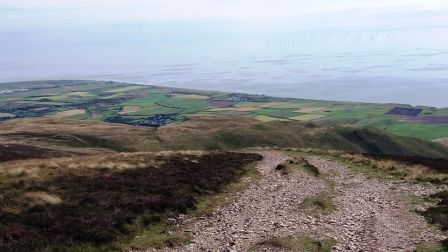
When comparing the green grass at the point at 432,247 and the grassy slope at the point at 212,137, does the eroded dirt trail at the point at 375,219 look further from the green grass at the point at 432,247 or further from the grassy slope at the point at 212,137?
the grassy slope at the point at 212,137

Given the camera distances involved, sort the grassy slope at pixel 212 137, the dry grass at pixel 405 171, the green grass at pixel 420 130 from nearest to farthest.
Result: the dry grass at pixel 405 171 → the grassy slope at pixel 212 137 → the green grass at pixel 420 130

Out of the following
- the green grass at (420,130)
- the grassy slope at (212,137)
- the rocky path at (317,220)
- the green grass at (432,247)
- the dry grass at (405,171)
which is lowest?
the green grass at (420,130)

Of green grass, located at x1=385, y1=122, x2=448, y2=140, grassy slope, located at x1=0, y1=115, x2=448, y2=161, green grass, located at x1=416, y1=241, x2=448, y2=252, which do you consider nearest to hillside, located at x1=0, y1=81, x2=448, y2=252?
green grass, located at x1=416, y1=241, x2=448, y2=252

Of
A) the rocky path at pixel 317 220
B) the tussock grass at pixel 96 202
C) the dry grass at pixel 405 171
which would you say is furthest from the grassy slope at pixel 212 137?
the rocky path at pixel 317 220

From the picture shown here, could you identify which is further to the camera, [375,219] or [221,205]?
[221,205]

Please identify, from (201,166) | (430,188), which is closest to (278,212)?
(430,188)

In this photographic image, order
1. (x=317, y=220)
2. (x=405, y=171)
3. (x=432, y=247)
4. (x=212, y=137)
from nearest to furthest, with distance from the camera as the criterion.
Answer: (x=432, y=247), (x=317, y=220), (x=405, y=171), (x=212, y=137)

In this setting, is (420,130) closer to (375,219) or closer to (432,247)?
(375,219)

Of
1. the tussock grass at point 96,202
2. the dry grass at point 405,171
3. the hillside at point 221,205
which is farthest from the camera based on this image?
the dry grass at point 405,171

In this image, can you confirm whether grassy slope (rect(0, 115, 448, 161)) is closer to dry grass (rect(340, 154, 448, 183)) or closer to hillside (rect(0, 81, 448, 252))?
hillside (rect(0, 81, 448, 252))

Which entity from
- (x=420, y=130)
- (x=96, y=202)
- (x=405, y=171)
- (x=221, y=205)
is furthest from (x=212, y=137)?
(x=420, y=130)
